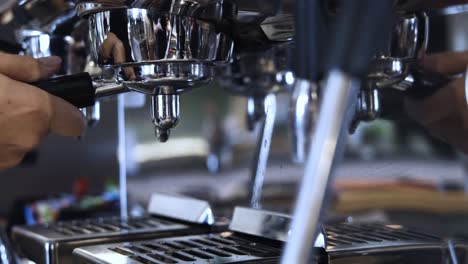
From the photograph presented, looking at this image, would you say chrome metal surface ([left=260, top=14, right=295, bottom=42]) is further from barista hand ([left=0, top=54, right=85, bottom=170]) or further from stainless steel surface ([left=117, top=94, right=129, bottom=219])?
stainless steel surface ([left=117, top=94, right=129, bottom=219])

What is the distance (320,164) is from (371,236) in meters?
0.28

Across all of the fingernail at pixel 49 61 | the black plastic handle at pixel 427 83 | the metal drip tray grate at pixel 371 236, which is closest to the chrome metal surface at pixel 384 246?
the metal drip tray grate at pixel 371 236

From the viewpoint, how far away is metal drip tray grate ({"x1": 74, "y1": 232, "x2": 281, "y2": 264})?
1.50ft

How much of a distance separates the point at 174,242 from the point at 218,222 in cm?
9

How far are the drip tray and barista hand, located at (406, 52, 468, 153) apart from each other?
0.23m

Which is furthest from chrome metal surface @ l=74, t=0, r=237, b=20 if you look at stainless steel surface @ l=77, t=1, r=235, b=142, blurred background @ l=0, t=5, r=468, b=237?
blurred background @ l=0, t=5, r=468, b=237

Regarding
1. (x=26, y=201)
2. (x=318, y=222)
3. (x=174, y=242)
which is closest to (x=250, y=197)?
(x=174, y=242)

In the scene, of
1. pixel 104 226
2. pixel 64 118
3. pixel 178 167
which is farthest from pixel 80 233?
pixel 178 167

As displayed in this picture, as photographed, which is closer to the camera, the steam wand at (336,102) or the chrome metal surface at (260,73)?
the steam wand at (336,102)

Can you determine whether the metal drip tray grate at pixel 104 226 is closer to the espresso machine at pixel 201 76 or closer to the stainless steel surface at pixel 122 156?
the espresso machine at pixel 201 76

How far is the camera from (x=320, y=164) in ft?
0.85

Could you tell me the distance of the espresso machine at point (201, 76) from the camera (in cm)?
44

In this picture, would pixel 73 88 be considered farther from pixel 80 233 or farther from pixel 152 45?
pixel 80 233

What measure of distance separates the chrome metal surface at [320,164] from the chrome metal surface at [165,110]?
0.23 metres
